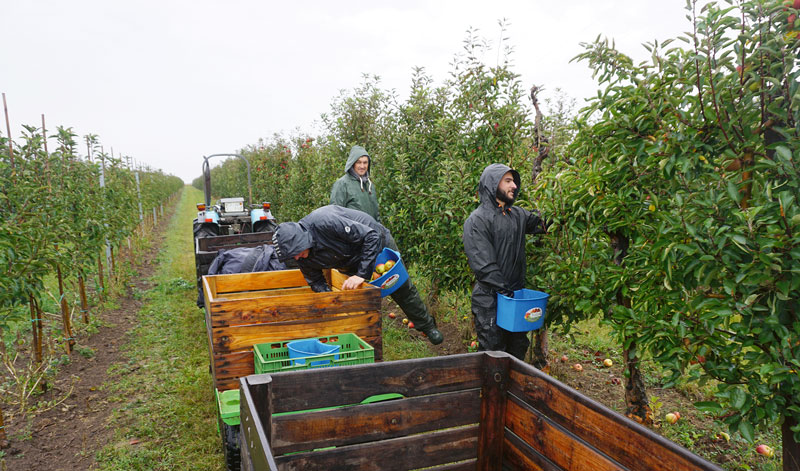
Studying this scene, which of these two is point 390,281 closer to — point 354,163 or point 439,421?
point 354,163

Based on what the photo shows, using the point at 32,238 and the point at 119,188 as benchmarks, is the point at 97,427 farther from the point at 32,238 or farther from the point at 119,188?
the point at 119,188

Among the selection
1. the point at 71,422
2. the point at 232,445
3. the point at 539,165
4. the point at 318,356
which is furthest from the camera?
the point at 539,165

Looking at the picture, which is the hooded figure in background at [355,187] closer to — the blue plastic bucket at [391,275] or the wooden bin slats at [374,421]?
the blue plastic bucket at [391,275]

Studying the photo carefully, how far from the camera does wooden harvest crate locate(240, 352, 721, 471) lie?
1696 mm

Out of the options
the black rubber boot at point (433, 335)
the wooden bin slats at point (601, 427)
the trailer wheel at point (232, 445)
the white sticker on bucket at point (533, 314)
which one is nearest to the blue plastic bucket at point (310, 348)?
the trailer wheel at point (232, 445)

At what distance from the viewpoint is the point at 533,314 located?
339 cm

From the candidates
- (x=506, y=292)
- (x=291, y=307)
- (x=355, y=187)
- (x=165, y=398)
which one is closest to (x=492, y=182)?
(x=506, y=292)

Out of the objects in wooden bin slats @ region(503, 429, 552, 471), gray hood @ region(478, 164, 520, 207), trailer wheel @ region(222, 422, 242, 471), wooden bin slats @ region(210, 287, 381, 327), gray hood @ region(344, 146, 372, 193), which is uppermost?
gray hood @ region(344, 146, 372, 193)

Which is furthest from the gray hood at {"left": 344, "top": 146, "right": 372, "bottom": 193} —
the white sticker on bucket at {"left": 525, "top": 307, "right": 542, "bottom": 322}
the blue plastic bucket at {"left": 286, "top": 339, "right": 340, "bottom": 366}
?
the white sticker on bucket at {"left": 525, "top": 307, "right": 542, "bottom": 322}

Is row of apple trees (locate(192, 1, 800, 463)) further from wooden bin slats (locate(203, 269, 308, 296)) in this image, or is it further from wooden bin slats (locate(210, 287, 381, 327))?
wooden bin slats (locate(203, 269, 308, 296))

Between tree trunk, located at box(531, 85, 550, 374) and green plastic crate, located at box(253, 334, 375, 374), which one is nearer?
green plastic crate, located at box(253, 334, 375, 374)

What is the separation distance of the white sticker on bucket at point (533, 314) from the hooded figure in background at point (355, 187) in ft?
9.94

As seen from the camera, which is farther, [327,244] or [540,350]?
[540,350]

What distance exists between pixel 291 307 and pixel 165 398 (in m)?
2.16
